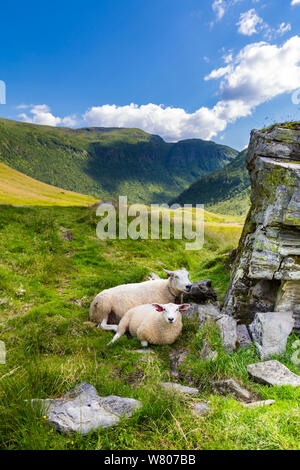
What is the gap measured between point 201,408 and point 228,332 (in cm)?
276

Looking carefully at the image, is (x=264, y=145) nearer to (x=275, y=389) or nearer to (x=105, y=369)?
(x=275, y=389)

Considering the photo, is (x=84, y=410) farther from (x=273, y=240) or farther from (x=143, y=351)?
(x=273, y=240)

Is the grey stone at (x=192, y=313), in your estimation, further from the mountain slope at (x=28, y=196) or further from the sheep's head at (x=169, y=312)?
the mountain slope at (x=28, y=196)

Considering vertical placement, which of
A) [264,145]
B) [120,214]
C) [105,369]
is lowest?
[105,369]

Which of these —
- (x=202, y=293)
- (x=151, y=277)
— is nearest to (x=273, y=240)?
(x=202, y=293)

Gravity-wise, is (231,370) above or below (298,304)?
below

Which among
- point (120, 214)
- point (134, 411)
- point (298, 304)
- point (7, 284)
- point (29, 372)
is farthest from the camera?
point (120, 214)

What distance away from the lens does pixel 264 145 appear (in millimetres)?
8594

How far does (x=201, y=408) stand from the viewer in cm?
411

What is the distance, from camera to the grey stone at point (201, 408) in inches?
156

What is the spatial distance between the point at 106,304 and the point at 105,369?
3.14m

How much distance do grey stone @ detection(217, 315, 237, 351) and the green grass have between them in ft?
0.80

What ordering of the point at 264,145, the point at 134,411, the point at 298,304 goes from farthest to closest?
the point at 264,145, the point at 298,304, the point at 134,411

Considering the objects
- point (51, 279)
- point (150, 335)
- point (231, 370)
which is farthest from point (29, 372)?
point (51, 279)
